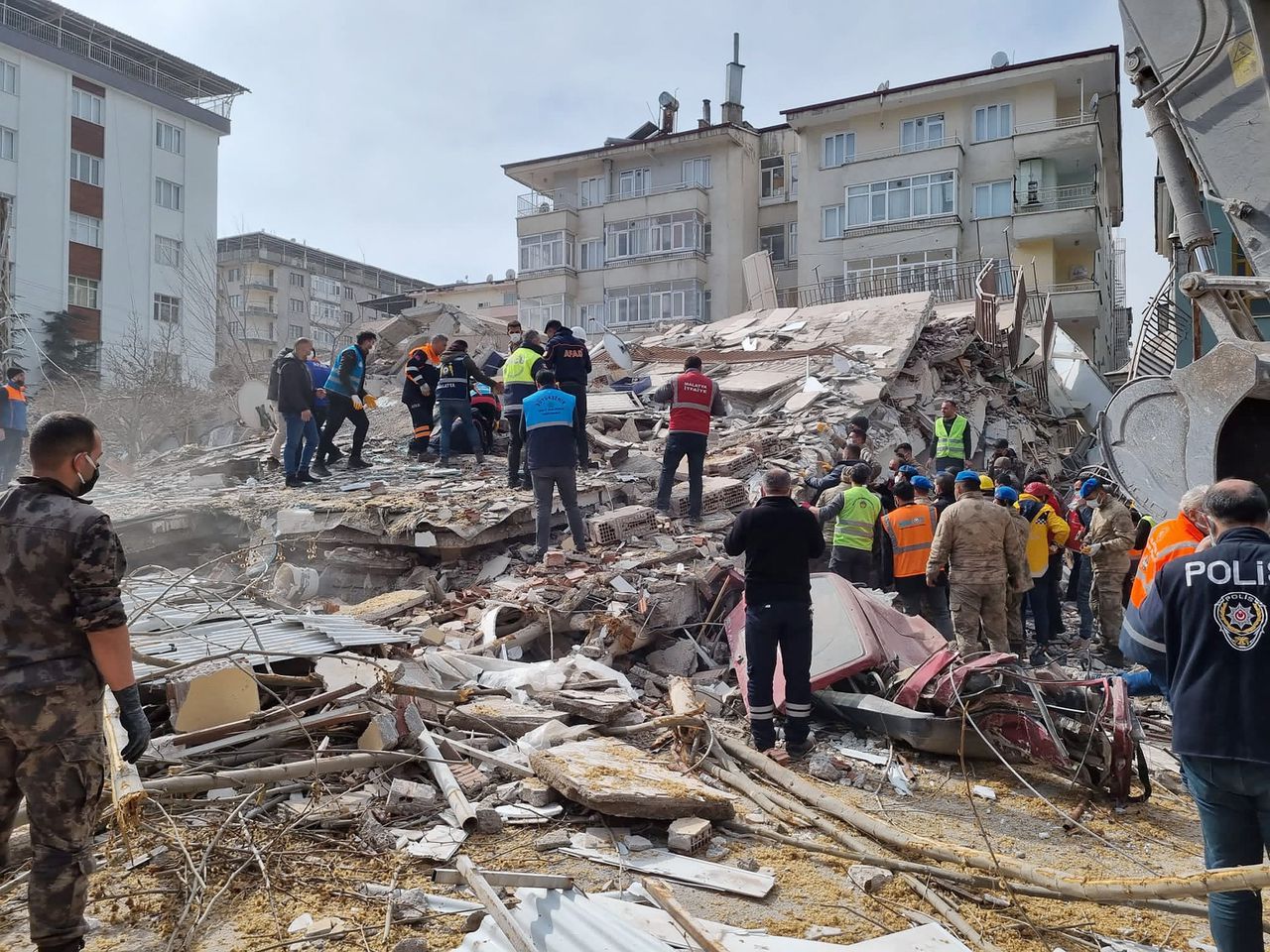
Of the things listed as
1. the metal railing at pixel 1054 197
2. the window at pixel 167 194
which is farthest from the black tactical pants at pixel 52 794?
the window at pixel 167 194

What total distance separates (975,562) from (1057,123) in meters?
27.1

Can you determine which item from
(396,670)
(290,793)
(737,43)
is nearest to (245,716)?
(290,793)

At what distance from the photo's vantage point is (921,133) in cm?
3150

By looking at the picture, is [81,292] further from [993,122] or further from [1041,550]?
[1041,550]

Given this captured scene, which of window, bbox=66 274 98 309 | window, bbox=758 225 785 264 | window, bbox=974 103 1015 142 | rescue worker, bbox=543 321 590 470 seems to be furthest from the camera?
window, bbox=758 225 785 264

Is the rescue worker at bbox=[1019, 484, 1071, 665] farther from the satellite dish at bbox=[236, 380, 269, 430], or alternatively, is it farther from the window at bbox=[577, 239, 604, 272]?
the window at bbox=[577, 239, 604, 272]

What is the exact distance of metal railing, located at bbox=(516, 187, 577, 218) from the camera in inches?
1506

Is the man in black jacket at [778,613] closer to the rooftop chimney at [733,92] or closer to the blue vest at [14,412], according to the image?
the blue vest at [14,412]

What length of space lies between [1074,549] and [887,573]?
8.98 feet

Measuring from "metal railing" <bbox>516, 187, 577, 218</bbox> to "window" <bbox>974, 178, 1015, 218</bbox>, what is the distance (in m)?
16.5

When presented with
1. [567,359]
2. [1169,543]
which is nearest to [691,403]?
[567,359]

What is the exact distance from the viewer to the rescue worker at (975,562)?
7270 millimetres

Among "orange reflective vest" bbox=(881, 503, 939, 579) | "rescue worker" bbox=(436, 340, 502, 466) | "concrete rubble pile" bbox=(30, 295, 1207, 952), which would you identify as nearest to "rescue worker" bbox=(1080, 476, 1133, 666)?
"orange reflective vest" bbox=(881, 503, 939, 579)

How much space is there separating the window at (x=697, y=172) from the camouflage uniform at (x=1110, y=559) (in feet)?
97.7
